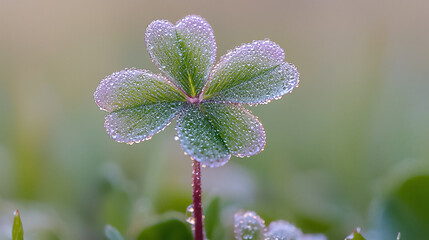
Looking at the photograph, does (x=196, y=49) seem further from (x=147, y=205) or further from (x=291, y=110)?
(x=291, y=110)

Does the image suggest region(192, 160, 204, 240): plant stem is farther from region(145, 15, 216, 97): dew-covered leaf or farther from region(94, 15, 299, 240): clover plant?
region(145, 15, 216, 97): dew-covered leaf

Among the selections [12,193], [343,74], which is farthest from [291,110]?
[12,193]

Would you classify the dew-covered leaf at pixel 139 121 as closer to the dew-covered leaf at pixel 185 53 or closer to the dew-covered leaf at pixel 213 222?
the dew-covered leaf at pixel 185 53

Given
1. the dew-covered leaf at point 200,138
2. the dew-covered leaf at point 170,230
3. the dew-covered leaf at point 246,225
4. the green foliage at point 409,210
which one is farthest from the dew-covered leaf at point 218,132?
the green foliage at point 409,210

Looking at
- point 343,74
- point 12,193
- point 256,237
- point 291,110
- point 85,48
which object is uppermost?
point 85,48

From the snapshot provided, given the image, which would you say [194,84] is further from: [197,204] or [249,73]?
[197,204]

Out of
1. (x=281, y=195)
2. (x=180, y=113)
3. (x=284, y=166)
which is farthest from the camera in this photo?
(x=284, y=166)

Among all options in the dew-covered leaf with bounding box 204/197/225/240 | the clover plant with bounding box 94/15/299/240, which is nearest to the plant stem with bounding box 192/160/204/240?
the clover plant with bounding box 94/15/299/240
